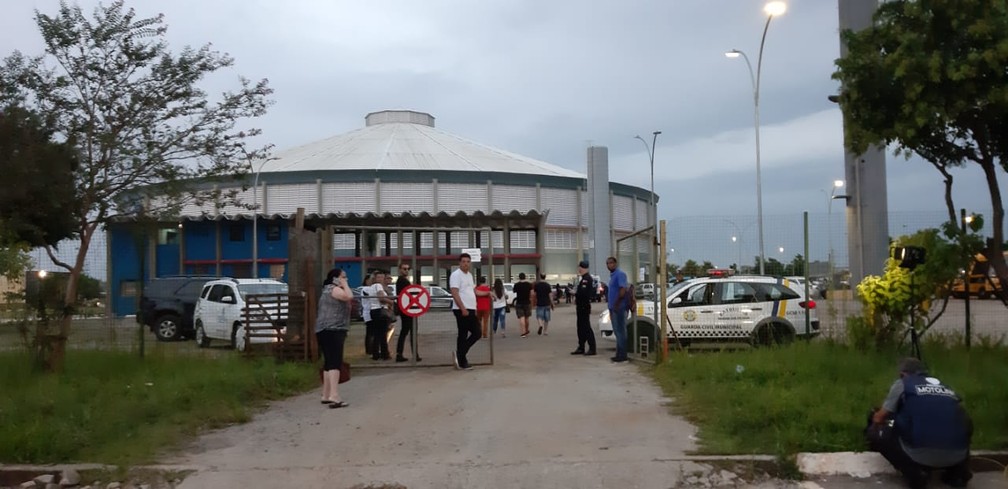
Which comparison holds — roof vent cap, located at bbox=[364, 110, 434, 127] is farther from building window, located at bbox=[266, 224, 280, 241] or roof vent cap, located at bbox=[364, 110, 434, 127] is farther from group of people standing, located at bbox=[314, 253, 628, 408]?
group of people standing, located at bbox=[314, 253, 628, 408]

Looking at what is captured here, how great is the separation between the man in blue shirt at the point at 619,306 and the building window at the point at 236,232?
43.8 metres

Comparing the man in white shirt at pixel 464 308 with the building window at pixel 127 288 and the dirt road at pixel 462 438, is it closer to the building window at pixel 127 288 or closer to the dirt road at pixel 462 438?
the dirt road at pixel 462 438

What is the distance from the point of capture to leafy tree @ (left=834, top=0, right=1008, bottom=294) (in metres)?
8.98

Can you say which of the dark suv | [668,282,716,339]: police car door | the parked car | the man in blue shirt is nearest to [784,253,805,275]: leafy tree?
[668,282,716,339]: police car door

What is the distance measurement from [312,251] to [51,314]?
3.79 metres

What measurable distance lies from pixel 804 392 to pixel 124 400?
7.67 metres

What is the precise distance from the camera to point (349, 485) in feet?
23.0

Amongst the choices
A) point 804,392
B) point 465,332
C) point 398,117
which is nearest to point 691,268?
point 465,332

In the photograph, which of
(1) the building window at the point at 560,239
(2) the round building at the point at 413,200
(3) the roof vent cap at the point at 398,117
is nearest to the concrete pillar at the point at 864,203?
(2) the round building at the point at 413,200

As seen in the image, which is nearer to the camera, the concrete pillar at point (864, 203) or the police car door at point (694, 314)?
the concrete pillar at point (864, 203)

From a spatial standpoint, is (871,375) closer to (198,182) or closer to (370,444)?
(370,444)

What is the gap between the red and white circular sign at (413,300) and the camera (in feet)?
43.2

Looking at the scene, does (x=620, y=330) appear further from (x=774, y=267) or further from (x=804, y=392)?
(x=804, y=392)

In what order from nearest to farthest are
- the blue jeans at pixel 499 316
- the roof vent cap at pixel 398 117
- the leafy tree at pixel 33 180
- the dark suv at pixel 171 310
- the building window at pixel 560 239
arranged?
the leafy tree at pixel 33 180, the blue jeans at pixel 499 316, the dark suv at pixel 171 310, the building window at pixel 560 239, the roof vent cap at pixel 398 117
